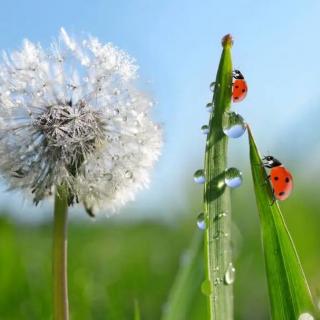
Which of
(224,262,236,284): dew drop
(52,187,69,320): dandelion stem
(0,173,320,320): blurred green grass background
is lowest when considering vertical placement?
(224,262,236,284): dew drop

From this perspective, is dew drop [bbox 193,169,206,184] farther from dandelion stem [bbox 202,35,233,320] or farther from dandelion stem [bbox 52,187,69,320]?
dandelion stem [bbox 52,187,69,320]

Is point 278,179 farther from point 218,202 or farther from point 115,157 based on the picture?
point 115,157

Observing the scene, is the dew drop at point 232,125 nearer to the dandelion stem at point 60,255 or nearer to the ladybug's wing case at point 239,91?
the ladybug's wing case at point 239,91

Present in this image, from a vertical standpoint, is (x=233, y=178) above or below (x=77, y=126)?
below

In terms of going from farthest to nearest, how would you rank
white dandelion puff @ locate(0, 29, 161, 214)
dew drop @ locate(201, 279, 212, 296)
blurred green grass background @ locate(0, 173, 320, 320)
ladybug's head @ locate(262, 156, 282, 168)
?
blurred green grass background @ locate(0, 173, 320, 320) → white dandelion puff @ locate(0, 29, 161, 214) → ladybug's head @ locate(262, 156, 282, 168) → dew drop @ locate(201, 279, 212, 296)

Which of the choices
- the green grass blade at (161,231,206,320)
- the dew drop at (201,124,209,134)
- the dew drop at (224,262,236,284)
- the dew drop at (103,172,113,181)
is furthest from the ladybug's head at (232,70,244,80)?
the green grass blade at (161,231,206,320)

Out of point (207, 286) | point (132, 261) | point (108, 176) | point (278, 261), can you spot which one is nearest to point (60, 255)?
point (108, 176)

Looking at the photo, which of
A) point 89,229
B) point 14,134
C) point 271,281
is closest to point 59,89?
point 14,134
